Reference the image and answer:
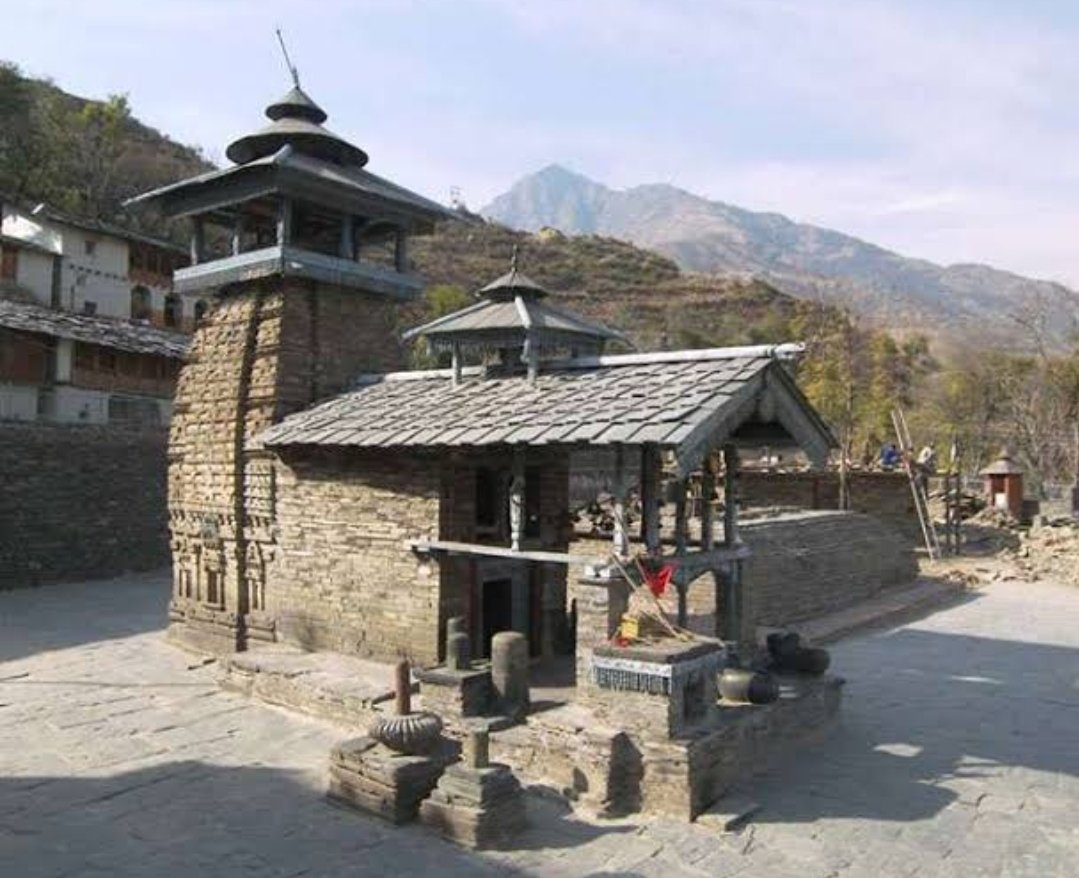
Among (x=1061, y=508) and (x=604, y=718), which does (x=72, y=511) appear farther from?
(x=1061, y=508)

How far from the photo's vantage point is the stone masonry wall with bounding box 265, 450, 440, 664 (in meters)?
10.1

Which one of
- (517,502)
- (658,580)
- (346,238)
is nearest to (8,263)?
(346,238)

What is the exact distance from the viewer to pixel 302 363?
40.5ft

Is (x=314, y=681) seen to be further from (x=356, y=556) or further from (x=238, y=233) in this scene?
(x=238, y=233)

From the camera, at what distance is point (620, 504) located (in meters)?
8.14

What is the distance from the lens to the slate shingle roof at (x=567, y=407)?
7.92m

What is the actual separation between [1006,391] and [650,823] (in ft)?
134

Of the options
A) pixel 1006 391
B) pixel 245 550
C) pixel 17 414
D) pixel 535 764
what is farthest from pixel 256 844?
pixel 1006 391

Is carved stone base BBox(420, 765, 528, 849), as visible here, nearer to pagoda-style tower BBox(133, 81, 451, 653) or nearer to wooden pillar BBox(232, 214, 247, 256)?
pagoda-style tower BBox(133, 81, 451, 653)

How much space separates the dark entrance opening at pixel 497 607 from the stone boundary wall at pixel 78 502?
13213 millimetres

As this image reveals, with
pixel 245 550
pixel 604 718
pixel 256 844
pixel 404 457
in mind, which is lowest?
pixel 256 844

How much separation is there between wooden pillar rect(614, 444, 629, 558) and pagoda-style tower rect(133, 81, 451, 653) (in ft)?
18.2

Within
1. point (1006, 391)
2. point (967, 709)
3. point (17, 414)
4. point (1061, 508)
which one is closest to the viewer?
point (967, 709)

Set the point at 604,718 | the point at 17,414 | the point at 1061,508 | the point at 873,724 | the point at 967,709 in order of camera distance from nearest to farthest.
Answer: the point at 604,718, the point at 873,724, the point at 967,709, the point at 17,414, the point at 1061,508
